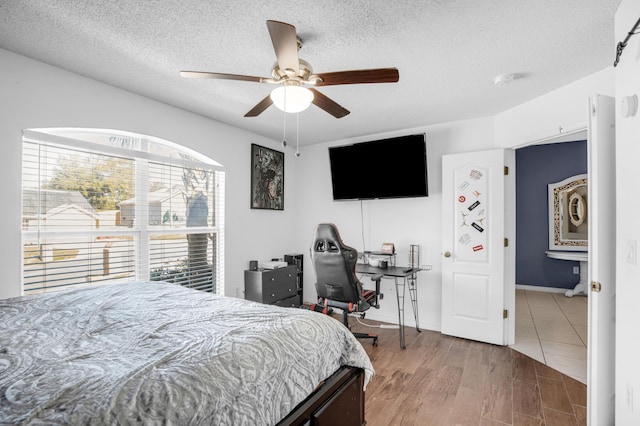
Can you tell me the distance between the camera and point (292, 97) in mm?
1857

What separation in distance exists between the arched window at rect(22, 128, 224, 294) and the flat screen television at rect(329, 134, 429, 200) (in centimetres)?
160

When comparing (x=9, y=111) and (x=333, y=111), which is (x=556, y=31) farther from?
(x=9, y=111)

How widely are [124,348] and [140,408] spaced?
0.43 meters

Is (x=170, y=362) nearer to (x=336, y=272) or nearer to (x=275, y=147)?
(x=336, y=272)

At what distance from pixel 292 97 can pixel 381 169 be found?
231cm

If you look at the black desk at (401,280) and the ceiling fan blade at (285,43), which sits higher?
the ceiling fan blade at (285,43)

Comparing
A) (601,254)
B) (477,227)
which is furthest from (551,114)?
(601,254)

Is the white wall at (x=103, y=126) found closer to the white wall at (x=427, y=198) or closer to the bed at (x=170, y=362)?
the white wall at (x=427, y=198)

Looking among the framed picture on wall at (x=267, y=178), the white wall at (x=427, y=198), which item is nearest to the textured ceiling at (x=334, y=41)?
the white wall at (x=427, y=198)

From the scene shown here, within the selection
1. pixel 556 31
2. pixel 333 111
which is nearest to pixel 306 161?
pixel 333 111

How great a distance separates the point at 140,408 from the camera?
0.87m

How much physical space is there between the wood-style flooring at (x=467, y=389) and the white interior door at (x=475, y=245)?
282 mm

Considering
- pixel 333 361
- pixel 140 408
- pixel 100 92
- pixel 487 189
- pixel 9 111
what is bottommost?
pixel 333 361

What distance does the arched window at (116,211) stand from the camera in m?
2.38
